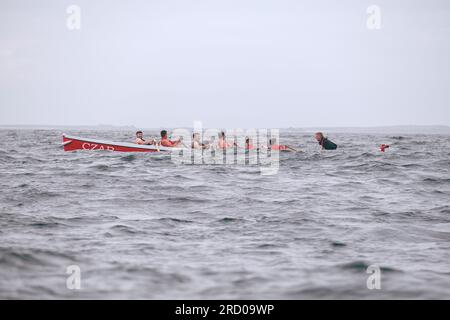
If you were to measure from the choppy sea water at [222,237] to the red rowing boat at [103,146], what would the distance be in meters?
7.05

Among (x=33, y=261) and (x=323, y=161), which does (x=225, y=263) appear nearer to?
(x=33, y=261)

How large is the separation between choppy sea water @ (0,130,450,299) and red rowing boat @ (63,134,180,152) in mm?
7049

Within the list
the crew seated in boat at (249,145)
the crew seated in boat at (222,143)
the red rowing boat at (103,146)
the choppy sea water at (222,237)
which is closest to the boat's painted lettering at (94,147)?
the red rowing boat at (103,146)

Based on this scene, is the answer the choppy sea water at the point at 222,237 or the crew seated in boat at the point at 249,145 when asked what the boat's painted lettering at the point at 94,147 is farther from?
the choppy sea water at the point at 222,237

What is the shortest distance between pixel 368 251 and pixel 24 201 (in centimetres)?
834

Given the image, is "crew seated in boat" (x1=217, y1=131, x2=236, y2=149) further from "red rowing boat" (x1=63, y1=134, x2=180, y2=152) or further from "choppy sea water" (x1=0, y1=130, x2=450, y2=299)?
"choppy sea water" (x1=0, y1=130, x2=450, y2=299)

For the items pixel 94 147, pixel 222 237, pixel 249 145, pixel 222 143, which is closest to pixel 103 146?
pixel 94 147

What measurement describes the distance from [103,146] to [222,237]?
693 inches

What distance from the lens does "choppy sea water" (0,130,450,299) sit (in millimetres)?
5746

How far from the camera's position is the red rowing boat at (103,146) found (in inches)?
929

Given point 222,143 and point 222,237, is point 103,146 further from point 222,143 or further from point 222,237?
point 222,237
